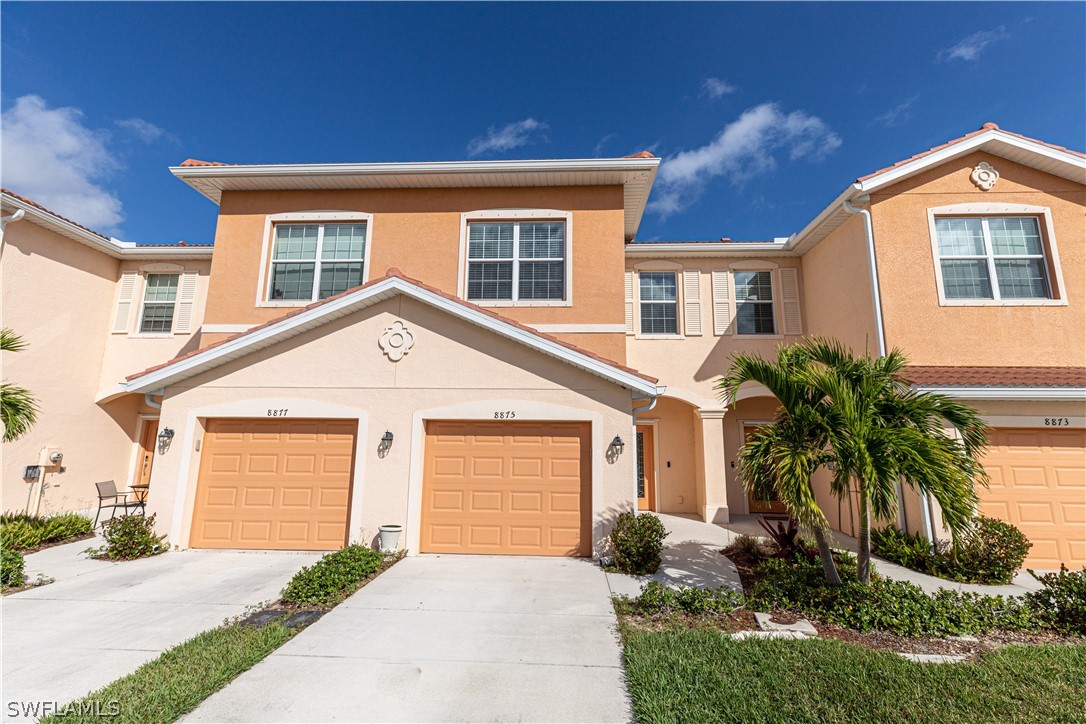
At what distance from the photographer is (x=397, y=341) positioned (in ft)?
31.3

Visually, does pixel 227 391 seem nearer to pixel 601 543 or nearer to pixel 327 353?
pixel 327 353

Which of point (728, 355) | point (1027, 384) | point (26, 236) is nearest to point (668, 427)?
point (728, 355)

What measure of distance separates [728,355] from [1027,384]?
233 inches

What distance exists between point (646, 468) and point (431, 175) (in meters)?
10.0

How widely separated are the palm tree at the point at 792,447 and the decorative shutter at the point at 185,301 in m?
15.3

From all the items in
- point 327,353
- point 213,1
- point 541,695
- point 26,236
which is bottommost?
point 541,695

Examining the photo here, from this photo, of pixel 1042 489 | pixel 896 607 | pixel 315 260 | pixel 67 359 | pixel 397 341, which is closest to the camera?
pixel 896 607

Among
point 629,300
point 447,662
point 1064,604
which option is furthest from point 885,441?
point 629,300

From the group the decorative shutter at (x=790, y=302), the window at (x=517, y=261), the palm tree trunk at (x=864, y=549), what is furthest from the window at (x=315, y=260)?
the decorative shutter at (x=790, y=302)

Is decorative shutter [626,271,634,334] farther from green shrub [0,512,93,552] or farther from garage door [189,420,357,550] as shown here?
green shrub [0,512,93,552]

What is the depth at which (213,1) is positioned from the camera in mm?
12266

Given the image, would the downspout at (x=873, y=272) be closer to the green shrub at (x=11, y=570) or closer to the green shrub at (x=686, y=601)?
the green shrub at (x=686, y=601)

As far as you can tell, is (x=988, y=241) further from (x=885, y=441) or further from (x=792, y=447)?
(x=792, y=447)

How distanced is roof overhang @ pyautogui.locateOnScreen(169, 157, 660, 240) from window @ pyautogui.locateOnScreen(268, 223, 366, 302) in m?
1.15
